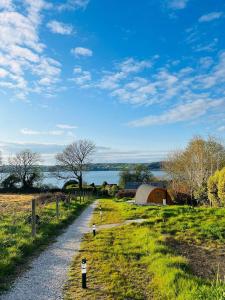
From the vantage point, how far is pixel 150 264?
36.8ft

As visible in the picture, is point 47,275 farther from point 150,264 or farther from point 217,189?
point 217,189

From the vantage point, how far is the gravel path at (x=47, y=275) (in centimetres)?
873

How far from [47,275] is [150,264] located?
10.7 ft

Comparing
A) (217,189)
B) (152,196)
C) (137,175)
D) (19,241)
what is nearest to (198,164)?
(152,196)

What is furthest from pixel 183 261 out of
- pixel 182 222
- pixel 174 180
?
pixel 174 180

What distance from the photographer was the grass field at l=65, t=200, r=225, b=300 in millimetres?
8562

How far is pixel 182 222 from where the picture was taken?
68.2 feet

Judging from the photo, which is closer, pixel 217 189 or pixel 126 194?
pixel 217 189

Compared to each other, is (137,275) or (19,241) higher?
(19,241)

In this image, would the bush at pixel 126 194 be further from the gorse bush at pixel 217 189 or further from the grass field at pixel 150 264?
the grass field at pixel 150 264

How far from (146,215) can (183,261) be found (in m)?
14.7

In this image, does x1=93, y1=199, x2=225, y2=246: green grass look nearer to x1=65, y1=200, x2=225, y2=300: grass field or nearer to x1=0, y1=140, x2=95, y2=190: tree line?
x1=65, y1=200, x2=225, y2=300: grass field

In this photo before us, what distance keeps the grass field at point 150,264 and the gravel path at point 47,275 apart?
358 mm

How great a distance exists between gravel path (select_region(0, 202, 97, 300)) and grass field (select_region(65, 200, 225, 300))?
358 mm
